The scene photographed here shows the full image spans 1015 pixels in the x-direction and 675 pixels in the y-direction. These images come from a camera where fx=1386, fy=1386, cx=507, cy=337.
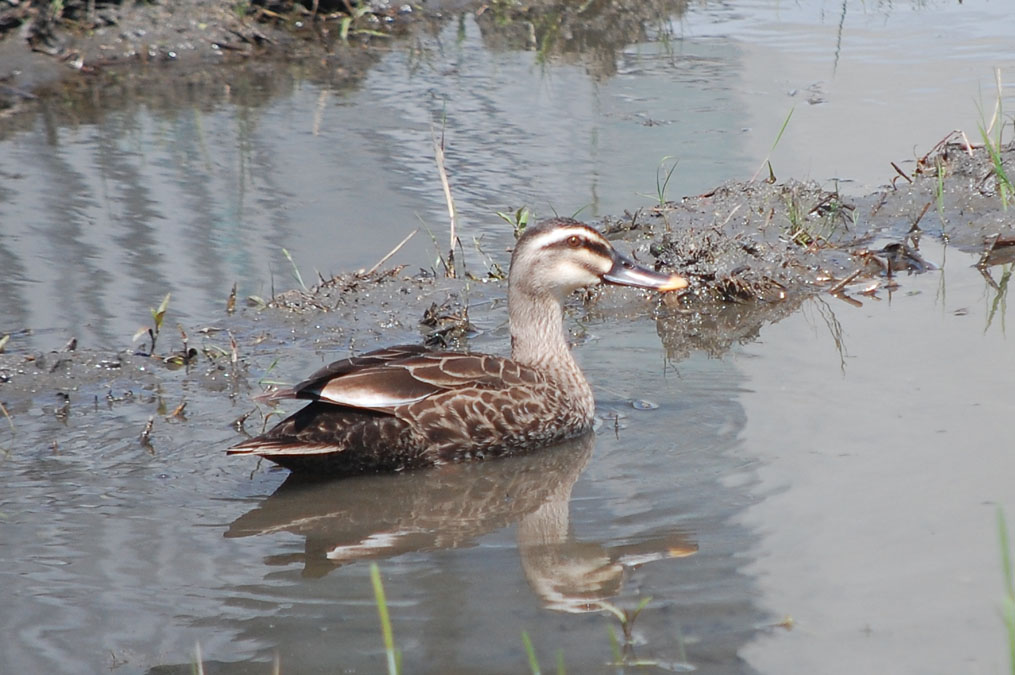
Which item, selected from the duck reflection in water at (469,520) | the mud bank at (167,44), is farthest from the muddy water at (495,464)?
the mud bank at (167,44)

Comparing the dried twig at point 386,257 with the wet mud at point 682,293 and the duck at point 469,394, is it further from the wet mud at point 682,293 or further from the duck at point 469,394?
the duck at point 469,394

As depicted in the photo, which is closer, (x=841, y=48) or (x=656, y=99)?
(x=656, y=99)

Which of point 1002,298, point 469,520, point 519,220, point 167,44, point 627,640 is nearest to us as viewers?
point 627,640

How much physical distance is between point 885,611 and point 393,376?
238cm

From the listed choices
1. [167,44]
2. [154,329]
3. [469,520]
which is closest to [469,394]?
[469,520]

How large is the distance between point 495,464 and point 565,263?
110 centimetres

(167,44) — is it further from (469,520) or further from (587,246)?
(469,520)

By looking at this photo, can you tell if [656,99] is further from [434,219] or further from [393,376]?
[393,376]

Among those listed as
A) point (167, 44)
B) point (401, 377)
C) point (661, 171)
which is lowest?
point (401, 377)

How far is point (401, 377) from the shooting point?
19.2 ft

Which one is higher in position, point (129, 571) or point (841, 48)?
point (841, 48)

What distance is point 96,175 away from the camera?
31.2 ft

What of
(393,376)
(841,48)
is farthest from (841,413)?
(841,48)

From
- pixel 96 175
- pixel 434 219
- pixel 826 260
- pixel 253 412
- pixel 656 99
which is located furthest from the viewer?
pixel 656 99
